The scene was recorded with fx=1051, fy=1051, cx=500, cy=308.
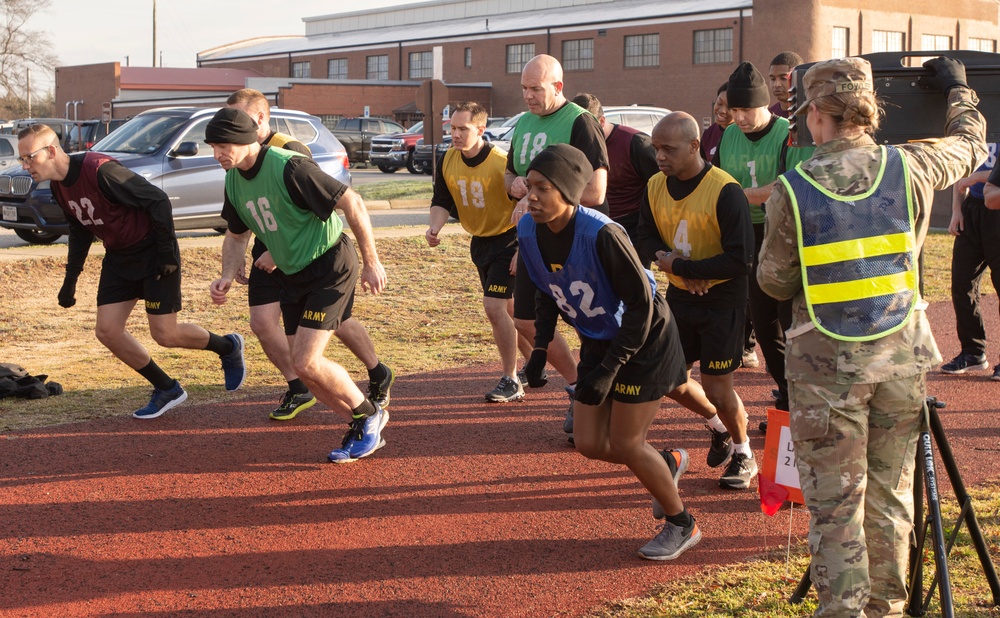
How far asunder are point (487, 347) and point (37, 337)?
15.1ft

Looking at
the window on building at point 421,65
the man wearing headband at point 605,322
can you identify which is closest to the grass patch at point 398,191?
the man wearing headband at point 605,322

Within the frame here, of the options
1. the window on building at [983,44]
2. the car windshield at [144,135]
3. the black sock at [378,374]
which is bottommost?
the black sock at [378,374]

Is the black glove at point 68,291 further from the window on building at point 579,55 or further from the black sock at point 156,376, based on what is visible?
the window on building at point 579,55

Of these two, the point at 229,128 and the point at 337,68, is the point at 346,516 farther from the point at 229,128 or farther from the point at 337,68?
the point at 337,68

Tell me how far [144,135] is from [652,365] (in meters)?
13.4

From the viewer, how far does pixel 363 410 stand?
21.2 feet

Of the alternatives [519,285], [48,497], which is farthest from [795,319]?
[48,497]

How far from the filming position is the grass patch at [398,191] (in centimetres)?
2331

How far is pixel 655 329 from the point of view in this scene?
4770 mm

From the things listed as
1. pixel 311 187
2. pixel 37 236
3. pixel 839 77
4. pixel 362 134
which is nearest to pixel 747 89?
pixel 311 187

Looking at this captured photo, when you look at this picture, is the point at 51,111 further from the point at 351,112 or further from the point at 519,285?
the point at 519,285

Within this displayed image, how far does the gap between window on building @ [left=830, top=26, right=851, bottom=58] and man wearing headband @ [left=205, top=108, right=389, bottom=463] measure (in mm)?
47287

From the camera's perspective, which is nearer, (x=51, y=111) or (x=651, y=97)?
(x=651, y=97)

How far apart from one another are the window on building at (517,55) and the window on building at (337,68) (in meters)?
15.3
